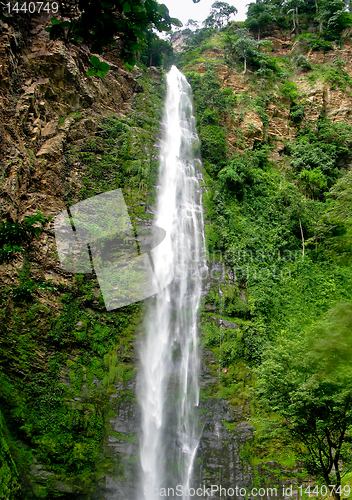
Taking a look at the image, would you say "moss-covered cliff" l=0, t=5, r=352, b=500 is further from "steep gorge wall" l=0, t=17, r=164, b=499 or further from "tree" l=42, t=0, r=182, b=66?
"tree" l=42, t=0, r=182, b=66

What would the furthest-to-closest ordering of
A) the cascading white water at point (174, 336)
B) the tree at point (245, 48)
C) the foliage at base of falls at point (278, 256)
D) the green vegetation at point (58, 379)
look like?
1. the tree at point (245, 48)
2. the cascading white water at point (174, 336)
3. the green vegetation at point (58, 379)
4. the foliage at base of falls at point (278, 256)

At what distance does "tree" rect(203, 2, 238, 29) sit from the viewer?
107 ft

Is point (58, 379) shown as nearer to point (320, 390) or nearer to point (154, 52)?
point (320, 390)

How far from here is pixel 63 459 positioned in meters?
7.71

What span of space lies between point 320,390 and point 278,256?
30.2 feet

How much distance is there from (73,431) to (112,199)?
28.3ft

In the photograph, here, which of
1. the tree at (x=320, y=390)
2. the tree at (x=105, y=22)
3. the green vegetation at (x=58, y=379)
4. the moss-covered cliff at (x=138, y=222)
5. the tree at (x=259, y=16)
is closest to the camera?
the tree at (x=105, y=22)

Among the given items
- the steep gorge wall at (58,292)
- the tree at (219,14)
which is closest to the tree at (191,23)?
the tree at (219,14)

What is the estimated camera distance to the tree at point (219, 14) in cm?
3269

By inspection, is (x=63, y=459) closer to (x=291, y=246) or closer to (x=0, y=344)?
(x=0, y=344)

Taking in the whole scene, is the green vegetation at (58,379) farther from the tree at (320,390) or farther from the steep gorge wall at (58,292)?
the tree at (320,390)

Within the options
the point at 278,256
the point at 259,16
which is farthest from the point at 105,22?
the point at 259,16

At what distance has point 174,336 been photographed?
35.4 feet

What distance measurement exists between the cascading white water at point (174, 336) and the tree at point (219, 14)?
23900 millimetres
